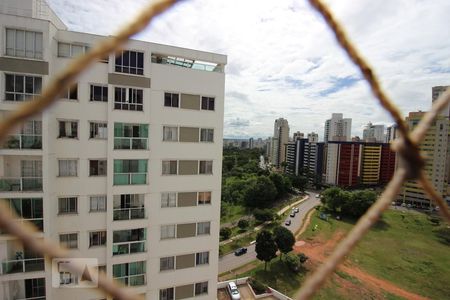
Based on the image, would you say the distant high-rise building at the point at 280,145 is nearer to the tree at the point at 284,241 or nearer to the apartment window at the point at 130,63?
the tree at the point at 284,241

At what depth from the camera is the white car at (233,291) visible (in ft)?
57.5

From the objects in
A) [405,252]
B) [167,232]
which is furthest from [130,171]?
[405,252]

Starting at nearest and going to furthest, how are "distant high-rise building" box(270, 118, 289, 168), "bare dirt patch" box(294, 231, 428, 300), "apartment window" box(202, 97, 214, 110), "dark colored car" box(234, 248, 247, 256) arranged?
"apartment window" box(202, 97, 214, 110)
"bare dirt patch" box(294, 231, 428, 300)
"dark colored car" box(234, 248, 247, 256)
"distant high-rise building" box(270, 118, 289, 168)

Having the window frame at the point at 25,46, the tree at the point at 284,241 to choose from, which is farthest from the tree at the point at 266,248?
the window frame at the point at 25,46

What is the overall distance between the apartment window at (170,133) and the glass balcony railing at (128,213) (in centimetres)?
260

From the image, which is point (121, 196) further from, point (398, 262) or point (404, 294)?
point (398, 262)

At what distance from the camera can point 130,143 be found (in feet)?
28.3

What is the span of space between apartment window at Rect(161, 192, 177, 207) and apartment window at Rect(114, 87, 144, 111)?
10.2ft

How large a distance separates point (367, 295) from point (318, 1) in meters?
24.9

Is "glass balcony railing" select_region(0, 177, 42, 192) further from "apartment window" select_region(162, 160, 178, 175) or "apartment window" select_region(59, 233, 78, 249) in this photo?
"apartment window" select_region(162, 160, 178, 175)

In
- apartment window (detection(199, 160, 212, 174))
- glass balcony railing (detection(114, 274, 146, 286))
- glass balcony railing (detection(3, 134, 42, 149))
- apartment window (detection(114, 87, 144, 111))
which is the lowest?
glass balcony railing (detection(114, 274, 146, 286))

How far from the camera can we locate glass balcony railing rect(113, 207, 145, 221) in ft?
28.5

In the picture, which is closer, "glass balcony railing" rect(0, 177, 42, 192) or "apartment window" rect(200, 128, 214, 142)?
"glass balcony railing" rect(0, 177, 42, 192)

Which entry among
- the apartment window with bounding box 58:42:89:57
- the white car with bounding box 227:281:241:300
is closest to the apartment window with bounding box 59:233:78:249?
the apartment window with bounding box 58:42:89:57
